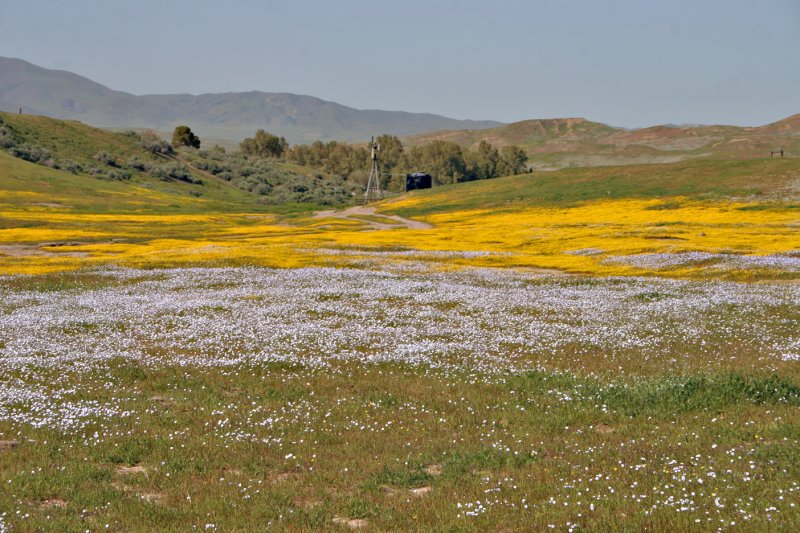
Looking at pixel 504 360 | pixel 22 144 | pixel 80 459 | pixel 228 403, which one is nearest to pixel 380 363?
pixel 504 360

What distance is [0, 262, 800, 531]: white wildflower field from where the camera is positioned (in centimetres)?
941

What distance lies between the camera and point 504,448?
11648 mm

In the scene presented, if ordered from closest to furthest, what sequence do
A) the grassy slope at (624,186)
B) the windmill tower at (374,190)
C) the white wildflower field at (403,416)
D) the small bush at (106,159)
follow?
the white wildflower field at (403,416) < the grassy slope at (624,186) < the windmill tower at (374,190) < the small bush at (106,159)

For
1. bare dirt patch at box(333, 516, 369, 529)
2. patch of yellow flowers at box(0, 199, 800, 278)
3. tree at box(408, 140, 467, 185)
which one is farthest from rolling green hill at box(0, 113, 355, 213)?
bare dirt patch at box(333, 516, 369, 529)

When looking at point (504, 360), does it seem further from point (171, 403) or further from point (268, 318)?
point (268, 318)

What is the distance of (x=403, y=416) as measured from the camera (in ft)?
46.4

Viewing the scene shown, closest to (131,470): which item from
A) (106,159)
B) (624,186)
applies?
(624,186)

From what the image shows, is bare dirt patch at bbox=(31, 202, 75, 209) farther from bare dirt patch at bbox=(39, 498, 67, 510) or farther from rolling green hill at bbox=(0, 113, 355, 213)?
bare dirt patch at bbox=(39, 498, 67, 510)

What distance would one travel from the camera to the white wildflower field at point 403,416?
→ 9414 mm

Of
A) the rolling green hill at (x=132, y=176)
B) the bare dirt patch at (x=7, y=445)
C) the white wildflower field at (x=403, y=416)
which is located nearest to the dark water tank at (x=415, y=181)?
the rolling green hill at (x=132, y=176)

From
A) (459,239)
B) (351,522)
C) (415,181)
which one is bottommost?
(459,239)

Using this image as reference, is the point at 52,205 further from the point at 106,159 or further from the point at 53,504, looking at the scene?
the point at 53,504

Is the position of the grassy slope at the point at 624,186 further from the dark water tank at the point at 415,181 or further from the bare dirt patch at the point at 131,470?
the bare dirt patch at the point at 131,470

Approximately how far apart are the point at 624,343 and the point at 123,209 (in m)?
103
